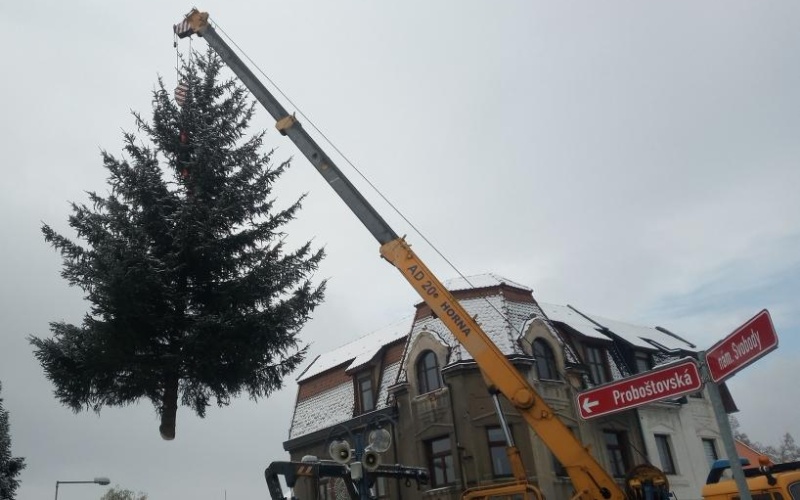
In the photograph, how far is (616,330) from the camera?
2783cm

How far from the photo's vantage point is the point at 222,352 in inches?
634

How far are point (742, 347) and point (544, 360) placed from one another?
58.2 ft

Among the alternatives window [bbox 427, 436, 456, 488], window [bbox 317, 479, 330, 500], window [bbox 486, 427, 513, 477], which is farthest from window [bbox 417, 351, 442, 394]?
window [bbox 317, 479, 330, 500]

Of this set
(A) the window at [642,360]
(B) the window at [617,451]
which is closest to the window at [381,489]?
(B) the window at [617,451]

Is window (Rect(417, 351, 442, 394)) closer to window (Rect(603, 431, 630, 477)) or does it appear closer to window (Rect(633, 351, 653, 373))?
window (Rect(603, 431, 630, 477))

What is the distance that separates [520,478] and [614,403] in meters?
6.10

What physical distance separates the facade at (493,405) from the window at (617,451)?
4 cm

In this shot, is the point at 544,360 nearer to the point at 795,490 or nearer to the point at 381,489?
the point at 381,489

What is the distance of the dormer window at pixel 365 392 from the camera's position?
82.9 feet

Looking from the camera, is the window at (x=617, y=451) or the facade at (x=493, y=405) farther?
the window at (x=617, y=451)

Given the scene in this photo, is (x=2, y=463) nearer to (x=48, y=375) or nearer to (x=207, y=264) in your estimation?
(x=48, y=375)

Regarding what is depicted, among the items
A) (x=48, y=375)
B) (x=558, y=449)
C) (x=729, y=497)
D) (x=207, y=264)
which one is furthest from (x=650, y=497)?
(x=48, y=375)

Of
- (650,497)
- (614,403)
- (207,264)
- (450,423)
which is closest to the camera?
(614,403)

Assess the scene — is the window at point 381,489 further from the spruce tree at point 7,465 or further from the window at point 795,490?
the window at point 795,490
